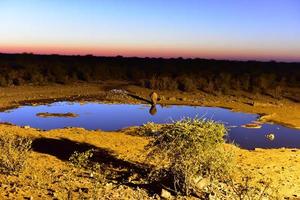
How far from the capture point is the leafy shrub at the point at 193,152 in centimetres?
883

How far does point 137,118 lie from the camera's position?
59.1 feet

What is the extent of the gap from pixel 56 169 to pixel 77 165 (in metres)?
0.46

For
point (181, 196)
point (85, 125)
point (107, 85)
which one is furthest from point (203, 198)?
point (107, 85)

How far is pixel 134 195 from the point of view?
8641mm

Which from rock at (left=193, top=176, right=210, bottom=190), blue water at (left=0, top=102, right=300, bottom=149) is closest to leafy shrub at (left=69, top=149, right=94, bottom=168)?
rock at (left=193, top=176, right=210, bottom=190)

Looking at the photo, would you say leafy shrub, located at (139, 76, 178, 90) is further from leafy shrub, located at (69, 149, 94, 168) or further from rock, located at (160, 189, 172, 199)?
rock, located at (160, 189, 172, 199)

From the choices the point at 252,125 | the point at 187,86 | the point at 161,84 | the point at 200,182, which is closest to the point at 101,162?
the point at 200,182

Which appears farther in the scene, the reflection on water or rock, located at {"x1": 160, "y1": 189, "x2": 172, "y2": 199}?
the reflection on water

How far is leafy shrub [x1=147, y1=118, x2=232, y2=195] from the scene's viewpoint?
29.0 ft

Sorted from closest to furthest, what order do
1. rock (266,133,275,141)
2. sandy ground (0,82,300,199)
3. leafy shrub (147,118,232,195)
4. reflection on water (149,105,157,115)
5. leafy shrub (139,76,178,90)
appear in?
sandy ground (0,82,300,199) → leafy shrub (147,118,232,195) → rock (266,133,275,141) → reflection on water (149,105,157,115) → leafy shrub (139,76,178,90)

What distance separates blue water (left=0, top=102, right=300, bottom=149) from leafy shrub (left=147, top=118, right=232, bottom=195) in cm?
518

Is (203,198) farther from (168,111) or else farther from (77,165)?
(168,111)

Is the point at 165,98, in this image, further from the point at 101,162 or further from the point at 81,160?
the point at 81,160

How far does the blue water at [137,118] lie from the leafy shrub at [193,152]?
5.18 m
